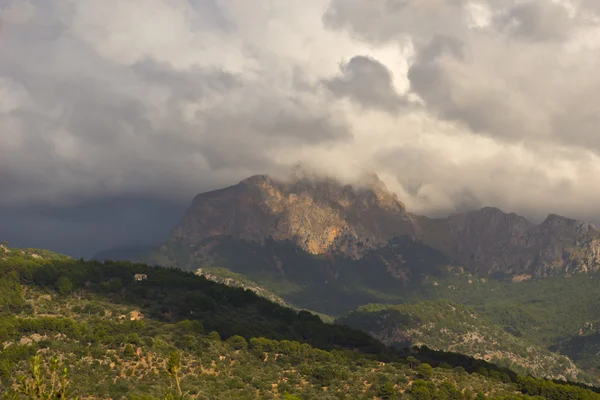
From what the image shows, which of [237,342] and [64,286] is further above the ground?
[64,286]

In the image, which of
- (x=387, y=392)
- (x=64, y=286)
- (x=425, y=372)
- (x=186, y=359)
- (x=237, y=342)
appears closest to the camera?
(x=387, y=392)

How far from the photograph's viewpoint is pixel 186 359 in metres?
138

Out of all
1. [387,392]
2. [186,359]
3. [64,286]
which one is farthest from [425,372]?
[64,286]

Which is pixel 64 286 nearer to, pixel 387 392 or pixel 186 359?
pixel 186 359

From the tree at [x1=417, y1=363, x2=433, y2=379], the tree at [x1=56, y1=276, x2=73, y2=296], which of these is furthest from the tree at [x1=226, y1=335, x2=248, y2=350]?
the tree at [x1=56, y1=276, x2=73, y2=296]

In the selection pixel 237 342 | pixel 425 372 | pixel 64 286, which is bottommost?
pixel 425 372

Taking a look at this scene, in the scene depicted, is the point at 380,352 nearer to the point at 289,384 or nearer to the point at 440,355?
the point at 440,355

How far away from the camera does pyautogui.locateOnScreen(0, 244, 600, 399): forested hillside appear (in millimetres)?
120562

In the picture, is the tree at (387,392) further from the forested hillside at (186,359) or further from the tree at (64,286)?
the tree at (64,286)

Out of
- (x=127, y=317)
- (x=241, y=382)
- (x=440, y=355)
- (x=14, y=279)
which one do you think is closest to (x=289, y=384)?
(x=241, y=382)

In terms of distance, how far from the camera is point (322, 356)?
513 feet

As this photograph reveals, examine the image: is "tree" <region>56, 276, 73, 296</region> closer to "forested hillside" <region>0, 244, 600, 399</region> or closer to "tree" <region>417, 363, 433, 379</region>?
"forested hillside" <region>0, 244, 600, 399</region>

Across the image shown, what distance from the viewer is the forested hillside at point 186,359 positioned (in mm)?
120562

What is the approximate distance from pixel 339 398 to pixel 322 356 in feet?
108
